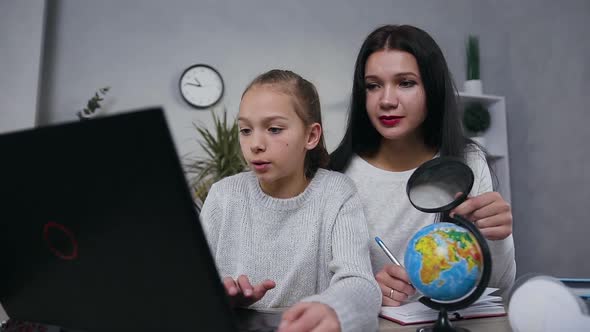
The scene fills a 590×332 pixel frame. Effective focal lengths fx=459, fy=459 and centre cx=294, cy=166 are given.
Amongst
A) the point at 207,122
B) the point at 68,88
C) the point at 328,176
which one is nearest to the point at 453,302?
the point at 328,176

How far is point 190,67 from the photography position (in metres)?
3.19

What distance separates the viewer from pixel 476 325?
871 mm

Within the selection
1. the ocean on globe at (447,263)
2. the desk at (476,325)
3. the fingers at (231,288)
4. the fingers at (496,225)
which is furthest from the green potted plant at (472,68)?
the fingers at (231,288)

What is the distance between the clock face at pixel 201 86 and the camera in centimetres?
319

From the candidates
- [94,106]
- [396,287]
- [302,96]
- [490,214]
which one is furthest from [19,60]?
[490,214]

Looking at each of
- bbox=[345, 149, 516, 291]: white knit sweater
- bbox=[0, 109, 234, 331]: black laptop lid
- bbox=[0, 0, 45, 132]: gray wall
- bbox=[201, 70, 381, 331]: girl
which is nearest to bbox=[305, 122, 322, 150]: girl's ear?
bbox=[201, 70, 381, 331]: girl

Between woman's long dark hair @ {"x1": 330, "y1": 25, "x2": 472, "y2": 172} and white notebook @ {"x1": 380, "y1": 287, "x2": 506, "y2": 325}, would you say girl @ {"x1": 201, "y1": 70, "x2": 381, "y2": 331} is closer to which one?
white notebook @ {"x1": 380, "y1": 287, "x2": 506, "y2": 325}

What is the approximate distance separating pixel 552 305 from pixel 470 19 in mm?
3707

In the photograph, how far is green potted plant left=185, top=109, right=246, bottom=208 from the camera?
2902 mm

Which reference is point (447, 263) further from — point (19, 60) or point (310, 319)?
point (19, 60)

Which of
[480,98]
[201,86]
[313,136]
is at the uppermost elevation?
[201,86]

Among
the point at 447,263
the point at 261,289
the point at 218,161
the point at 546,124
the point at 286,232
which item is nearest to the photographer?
the point at 447,263

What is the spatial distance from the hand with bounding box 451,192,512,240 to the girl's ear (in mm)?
463

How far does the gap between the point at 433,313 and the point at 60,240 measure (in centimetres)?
71
